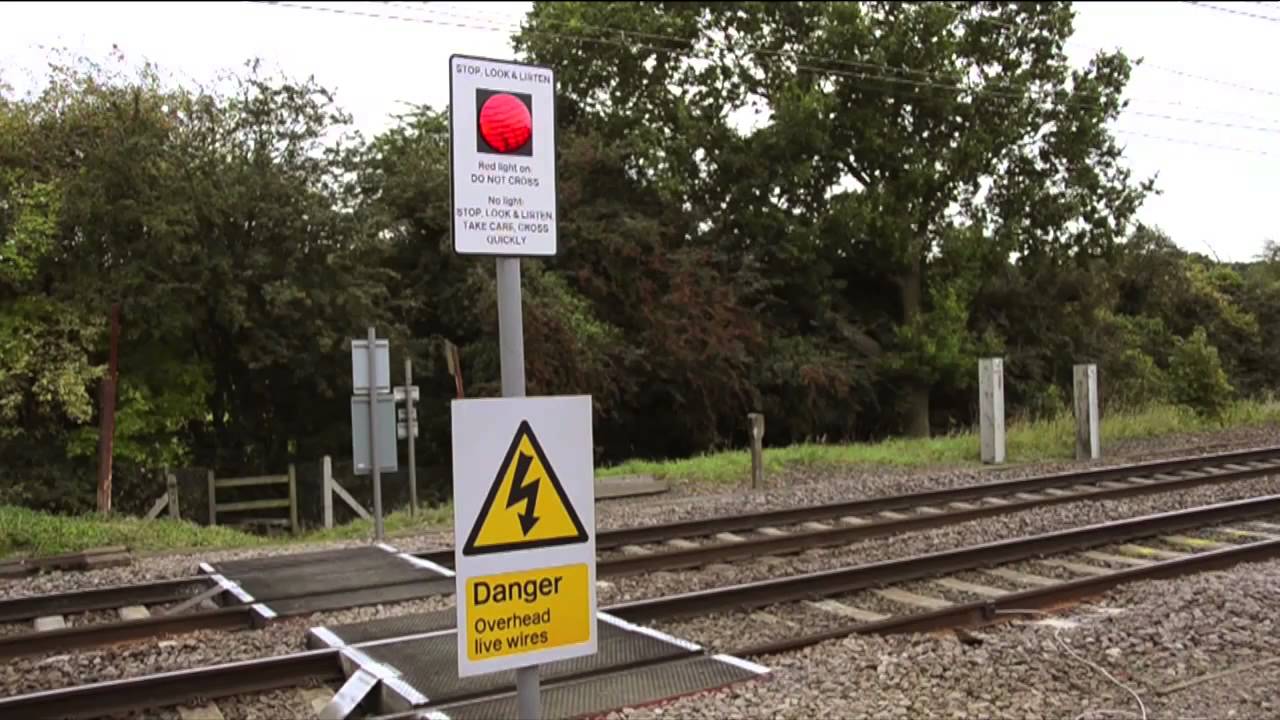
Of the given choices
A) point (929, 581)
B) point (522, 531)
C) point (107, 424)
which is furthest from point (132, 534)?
point (522, 531)

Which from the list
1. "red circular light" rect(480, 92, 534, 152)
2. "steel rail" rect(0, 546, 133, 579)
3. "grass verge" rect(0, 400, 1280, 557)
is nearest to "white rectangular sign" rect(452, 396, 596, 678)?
"red circular light" rect(480, 92, 534, 152)

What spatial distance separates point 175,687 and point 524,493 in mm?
3744

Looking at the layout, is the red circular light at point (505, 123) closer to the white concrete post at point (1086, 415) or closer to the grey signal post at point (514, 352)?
the grey signal post at point (514, 352)

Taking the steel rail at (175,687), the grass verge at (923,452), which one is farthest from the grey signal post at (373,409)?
the grass verge at (923,452)

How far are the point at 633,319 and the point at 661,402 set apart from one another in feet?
7.62

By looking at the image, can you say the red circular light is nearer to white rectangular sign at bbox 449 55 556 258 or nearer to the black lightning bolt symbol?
white rectangular sign at bbox 449 55 556 258

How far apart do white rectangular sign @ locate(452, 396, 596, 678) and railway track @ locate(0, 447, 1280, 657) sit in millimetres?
5158

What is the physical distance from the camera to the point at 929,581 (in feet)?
29.2

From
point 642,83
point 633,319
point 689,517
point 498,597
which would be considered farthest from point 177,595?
point 642,83

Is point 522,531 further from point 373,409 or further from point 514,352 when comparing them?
point 373,409

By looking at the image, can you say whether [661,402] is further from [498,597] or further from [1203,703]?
[498,597]

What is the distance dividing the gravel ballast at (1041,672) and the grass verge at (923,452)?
10.0 metres

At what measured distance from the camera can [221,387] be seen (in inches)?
849

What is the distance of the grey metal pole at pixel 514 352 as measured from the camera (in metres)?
3.46
